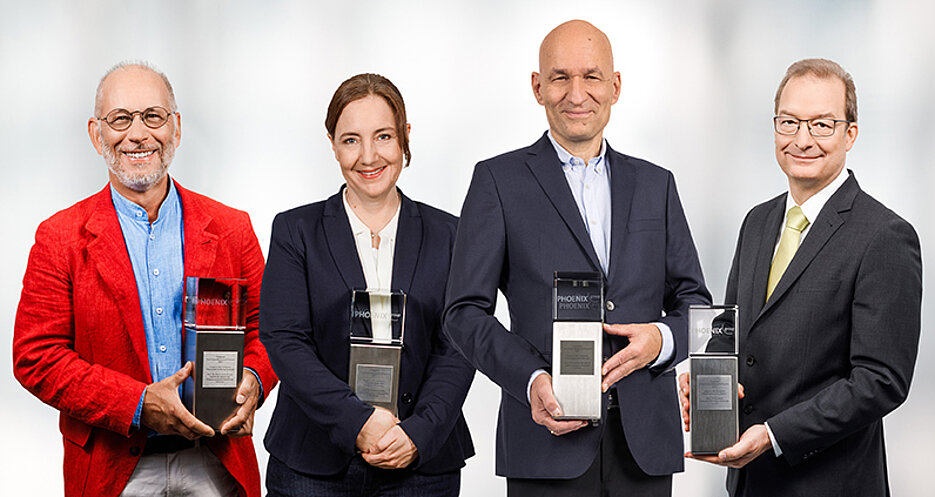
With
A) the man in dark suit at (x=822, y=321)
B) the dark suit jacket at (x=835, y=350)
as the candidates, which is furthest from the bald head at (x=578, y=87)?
the dark suit jacket at (x=835, y=350)

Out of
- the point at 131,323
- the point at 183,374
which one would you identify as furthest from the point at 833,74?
the point at 131,323

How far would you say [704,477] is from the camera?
468 cm

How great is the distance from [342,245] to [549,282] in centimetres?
73

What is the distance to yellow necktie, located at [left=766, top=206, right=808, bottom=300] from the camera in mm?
2969

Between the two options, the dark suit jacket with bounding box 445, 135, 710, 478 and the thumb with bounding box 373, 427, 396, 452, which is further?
the thumb with bounding box 373, 427, 396, 452

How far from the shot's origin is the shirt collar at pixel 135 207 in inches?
127

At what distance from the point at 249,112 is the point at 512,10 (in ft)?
4.12

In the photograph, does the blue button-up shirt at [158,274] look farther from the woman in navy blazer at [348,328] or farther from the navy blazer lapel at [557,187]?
the navy blazer lapel at [557,187]

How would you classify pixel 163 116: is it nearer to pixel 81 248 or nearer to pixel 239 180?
pixel 81 248

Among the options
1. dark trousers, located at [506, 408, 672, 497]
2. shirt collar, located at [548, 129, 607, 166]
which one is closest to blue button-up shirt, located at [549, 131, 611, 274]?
shirt collar, located at [548, 129, 607, 166]

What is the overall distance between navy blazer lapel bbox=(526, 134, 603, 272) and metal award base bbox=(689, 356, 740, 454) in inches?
16.7

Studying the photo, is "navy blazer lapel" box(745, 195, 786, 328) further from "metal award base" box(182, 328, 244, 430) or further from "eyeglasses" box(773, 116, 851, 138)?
"metal award base" box(182, 328, 244, 430)

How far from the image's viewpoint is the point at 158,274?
315 centimetres

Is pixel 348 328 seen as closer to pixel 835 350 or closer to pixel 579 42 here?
pixel 579 42
